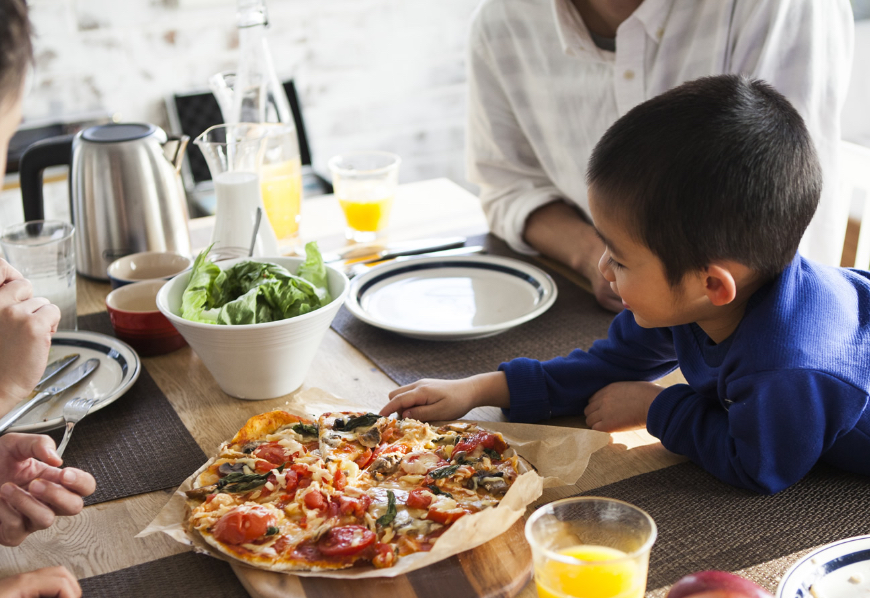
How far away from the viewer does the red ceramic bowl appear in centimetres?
130

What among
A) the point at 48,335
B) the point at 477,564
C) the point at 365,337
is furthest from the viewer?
the point at 365,337

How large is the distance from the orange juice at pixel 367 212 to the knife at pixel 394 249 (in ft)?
0.16

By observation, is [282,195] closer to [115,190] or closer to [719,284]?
[115,190]

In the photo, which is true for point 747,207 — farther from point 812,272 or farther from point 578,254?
point 578,254

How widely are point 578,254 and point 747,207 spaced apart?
2.26ft

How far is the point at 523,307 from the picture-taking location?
4.75 ft

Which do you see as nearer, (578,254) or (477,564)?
(477,564)

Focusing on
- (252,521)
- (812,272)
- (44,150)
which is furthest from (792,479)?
(44,150)

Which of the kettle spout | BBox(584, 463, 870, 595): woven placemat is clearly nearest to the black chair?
the kettle spout

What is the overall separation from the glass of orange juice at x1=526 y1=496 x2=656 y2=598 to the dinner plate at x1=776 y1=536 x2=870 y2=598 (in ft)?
0.42

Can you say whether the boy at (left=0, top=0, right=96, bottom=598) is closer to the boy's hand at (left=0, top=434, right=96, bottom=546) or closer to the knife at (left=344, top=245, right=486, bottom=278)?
the boy's hand at (left=0, top=434, right=96, bottom=546)

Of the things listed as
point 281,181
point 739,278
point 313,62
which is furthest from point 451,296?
point 313,62

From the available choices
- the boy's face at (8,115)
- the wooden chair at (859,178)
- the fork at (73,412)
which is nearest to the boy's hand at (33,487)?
the fork at (73,412)

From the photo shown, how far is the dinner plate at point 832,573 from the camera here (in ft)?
2.36
